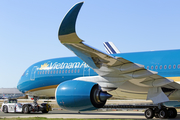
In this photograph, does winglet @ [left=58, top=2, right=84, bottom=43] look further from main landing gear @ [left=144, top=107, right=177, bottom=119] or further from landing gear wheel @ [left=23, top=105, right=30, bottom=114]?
landing gear wheel @ [left=23, top=105, right=30, bottom=114]

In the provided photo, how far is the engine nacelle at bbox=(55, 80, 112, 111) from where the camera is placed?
11.9 m

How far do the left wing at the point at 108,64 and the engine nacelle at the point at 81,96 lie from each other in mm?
1009

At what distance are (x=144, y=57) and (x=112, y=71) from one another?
4.13 meters

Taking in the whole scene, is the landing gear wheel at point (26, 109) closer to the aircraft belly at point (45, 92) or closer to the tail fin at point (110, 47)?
the aircraft belly at point (45, 92)

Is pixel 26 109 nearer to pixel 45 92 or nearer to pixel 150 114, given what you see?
pixel 45 92

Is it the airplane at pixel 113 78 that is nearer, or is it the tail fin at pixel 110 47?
the airplane at pixel 113 78

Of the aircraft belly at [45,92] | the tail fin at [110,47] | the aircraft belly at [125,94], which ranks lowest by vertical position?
the aircraft belly at [125,94]

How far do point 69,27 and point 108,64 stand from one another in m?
2.53

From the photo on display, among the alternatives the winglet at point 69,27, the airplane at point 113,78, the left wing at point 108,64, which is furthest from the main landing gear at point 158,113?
the winglet at point 69,27

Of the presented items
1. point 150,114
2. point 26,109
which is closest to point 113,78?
point 150,114

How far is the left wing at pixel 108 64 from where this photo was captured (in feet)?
28.5

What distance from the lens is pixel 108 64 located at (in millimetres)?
10344

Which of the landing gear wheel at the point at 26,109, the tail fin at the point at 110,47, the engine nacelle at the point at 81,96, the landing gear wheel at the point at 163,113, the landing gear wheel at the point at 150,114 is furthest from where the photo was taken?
the tail fin at the point at 110,47

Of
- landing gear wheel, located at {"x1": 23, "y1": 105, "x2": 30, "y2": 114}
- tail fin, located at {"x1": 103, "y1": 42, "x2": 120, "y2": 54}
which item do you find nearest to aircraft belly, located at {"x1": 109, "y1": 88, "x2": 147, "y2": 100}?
landing gear wheel, located at {"x1": 23, "y1": 105, "x2": 30, "y2": 114}
